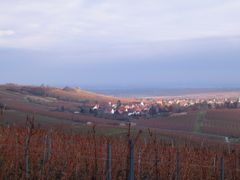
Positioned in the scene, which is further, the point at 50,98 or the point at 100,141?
the point at 50,98

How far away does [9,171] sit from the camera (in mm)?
12266

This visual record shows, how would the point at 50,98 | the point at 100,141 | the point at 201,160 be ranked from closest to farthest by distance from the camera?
the point at 201,160
the point at 100,141
the point at 50,98

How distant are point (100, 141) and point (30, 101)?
3479 cm

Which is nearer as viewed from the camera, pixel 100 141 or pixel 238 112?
pixel 100 141

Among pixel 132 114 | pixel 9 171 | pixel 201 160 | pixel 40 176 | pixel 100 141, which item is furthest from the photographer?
pixel 132 114

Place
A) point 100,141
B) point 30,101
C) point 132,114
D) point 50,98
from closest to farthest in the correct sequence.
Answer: point 100,141 → point 132,114 → point 30,101 → point 50,98

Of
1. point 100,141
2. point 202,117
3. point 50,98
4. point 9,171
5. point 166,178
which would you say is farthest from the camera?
point 50,98

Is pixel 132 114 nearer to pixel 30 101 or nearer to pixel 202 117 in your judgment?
pixel 202 117

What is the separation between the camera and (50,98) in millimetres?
56656

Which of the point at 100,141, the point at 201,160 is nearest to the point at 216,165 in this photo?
the point at 201,160

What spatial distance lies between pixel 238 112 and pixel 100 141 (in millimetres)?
21535

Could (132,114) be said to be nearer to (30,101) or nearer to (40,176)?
(30,101)

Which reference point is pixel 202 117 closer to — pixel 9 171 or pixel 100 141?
pixel 100 141

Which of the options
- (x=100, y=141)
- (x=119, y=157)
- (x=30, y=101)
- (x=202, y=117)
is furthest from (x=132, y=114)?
(x=119, y=157)
